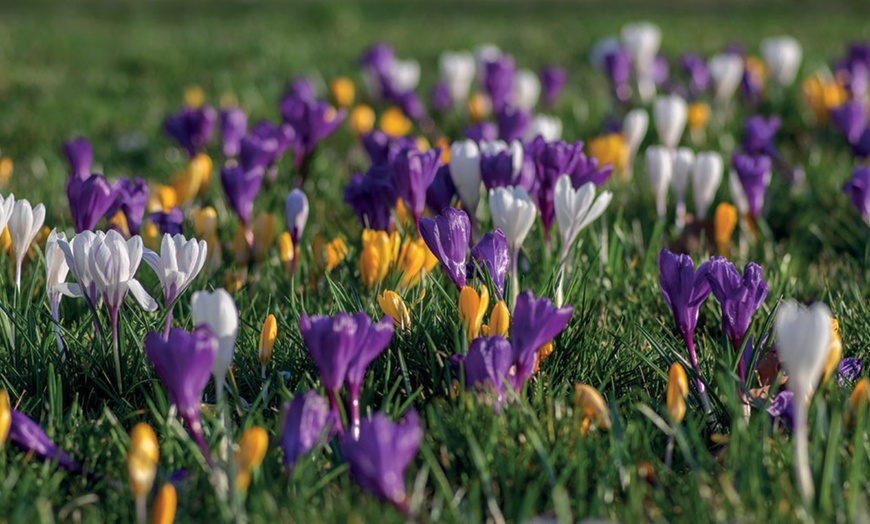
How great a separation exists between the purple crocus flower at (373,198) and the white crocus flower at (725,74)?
2998 mm

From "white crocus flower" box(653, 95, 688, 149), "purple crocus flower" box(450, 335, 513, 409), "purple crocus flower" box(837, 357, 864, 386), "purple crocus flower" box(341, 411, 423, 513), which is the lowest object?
"white crocus flower" box(653, 95, 688, 149)

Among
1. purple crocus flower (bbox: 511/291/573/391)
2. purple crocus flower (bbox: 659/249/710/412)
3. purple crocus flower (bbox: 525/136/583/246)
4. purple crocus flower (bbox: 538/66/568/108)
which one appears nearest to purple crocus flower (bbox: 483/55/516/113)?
purple crocus flower (bbox: 538/66/568/108)

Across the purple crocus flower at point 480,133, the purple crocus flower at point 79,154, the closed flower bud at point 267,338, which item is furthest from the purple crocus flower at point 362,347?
the purple crocus flower at point 79,154

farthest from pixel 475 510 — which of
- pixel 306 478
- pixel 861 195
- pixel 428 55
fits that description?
pixel 428 55

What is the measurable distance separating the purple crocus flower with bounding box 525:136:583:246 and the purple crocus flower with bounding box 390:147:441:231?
0.91 ft

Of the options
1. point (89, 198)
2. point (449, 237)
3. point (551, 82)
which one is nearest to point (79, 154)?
point (89, 198)

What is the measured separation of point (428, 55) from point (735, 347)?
5919mm

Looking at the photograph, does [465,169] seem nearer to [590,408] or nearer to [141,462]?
[590,408]

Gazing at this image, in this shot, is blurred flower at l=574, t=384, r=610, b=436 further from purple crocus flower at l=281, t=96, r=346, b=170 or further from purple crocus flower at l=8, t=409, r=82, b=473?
purple crocus flower at l=281, t=96, r=346, b=170

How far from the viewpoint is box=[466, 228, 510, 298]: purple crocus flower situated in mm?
2273

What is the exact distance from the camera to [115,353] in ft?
7.11

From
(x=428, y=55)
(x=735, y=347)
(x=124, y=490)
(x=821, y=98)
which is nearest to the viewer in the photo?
(x=124, y=490)

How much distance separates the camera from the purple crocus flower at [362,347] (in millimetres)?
1856

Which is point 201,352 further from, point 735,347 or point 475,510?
point 735,347
